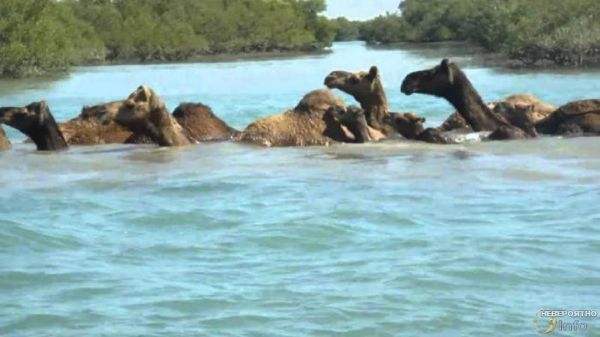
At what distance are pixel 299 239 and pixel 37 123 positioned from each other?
6706 mm

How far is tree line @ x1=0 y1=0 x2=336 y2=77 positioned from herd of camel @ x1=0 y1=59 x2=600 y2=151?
34.8 m

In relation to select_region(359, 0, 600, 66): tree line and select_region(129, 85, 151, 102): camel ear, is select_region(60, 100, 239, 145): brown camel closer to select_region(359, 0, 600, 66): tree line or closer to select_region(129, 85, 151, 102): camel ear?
select_region(129, 85, 151, 102): camel ear

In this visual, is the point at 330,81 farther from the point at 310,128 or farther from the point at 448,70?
the point at 448,70

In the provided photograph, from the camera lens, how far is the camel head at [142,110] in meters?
14.9

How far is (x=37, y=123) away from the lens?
600 inches

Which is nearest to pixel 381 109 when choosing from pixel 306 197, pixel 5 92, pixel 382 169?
pixel 382 169

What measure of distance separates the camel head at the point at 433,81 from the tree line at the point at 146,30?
118 ft

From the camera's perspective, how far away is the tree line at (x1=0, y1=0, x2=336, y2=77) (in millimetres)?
52188

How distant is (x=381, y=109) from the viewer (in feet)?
52.2

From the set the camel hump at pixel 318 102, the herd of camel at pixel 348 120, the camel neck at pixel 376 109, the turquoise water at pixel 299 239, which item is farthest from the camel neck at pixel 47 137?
the camel neck at pixel 376 109

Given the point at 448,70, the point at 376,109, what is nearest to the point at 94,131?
the point at 376,109

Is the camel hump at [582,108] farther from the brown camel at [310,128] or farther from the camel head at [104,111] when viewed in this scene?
the camel head at [104,111]

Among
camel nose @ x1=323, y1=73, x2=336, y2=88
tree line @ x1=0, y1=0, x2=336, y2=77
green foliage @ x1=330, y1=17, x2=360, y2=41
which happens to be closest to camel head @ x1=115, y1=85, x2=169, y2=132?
camel nose @ x1=323, y1=73, x2=336, y2=88

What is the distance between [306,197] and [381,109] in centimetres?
479
